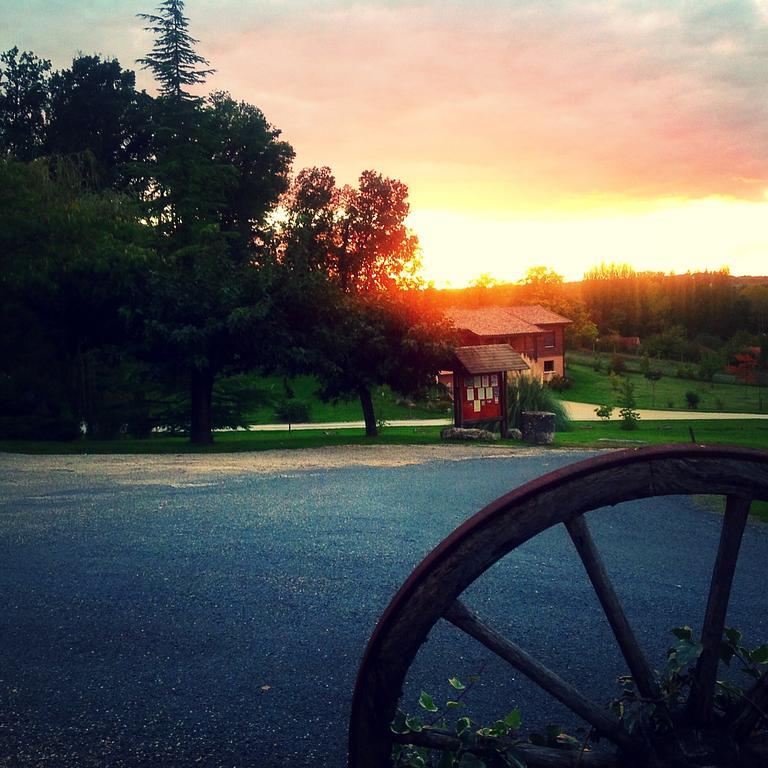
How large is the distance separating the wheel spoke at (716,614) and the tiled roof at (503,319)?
48070 mm

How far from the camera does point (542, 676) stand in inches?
102

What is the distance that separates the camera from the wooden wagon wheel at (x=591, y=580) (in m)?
2.26

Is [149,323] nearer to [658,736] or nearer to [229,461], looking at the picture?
[229,461]

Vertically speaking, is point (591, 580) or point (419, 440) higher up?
point (591, 580)

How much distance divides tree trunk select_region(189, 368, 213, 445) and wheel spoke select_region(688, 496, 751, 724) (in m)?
20.3

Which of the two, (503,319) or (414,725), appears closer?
(414,725)

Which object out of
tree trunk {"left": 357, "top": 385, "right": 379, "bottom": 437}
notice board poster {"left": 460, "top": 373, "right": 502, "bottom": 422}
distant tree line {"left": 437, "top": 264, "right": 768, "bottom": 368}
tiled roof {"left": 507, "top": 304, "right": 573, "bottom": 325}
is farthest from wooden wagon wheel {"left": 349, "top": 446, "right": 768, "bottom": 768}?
tiled roof {"left": 507, "top": 304, "right": 573, "bottom": 325}

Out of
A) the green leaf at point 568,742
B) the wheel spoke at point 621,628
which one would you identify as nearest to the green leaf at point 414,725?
the green leaf at point 568,742

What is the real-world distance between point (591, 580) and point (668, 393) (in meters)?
46.7

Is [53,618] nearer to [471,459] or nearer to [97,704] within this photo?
[97,704]

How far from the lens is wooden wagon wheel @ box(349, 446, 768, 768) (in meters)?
2.26

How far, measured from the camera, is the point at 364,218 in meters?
42.4

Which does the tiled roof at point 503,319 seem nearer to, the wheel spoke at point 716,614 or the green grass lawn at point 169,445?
the green grass lawn at point 169,445

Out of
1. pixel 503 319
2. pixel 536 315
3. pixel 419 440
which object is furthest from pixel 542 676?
pixel 536 315
